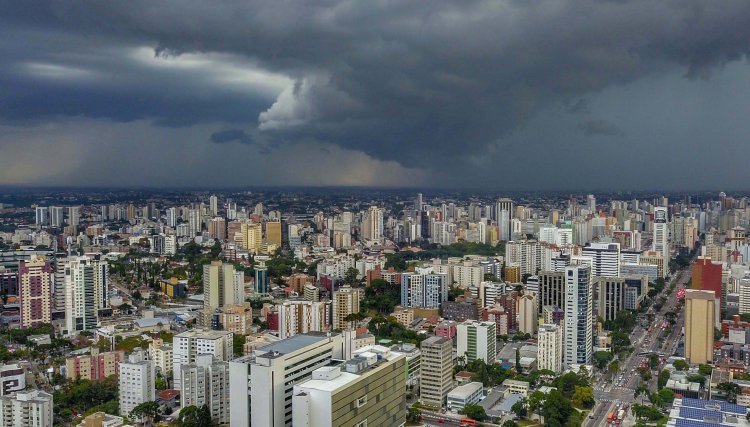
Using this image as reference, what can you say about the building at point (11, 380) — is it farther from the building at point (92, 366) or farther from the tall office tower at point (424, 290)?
the tall office tower at point (424, 290)

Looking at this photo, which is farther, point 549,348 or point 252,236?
point 252,236

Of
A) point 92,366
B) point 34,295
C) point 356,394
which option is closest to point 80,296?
point 34,295

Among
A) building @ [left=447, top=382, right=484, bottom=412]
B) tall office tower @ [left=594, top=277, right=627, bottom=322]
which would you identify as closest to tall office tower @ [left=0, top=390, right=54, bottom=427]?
building @ [left=447, top=382, right=484, bottom=412]

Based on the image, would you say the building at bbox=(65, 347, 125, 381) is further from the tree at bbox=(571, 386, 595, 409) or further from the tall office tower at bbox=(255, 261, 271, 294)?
the tall office tower at bbox=(255, 261, 271, 294)

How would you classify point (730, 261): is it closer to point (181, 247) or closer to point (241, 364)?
point (241, 364)

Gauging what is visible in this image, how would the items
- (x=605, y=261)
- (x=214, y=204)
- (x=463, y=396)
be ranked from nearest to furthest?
(x=463, y=396) < (x=605, y=261) < (x=214, y=204)

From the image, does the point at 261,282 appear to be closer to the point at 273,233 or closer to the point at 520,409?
the point at 273,233

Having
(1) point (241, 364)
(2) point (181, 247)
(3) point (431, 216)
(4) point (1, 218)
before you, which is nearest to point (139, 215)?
(2) point (181, 247)
